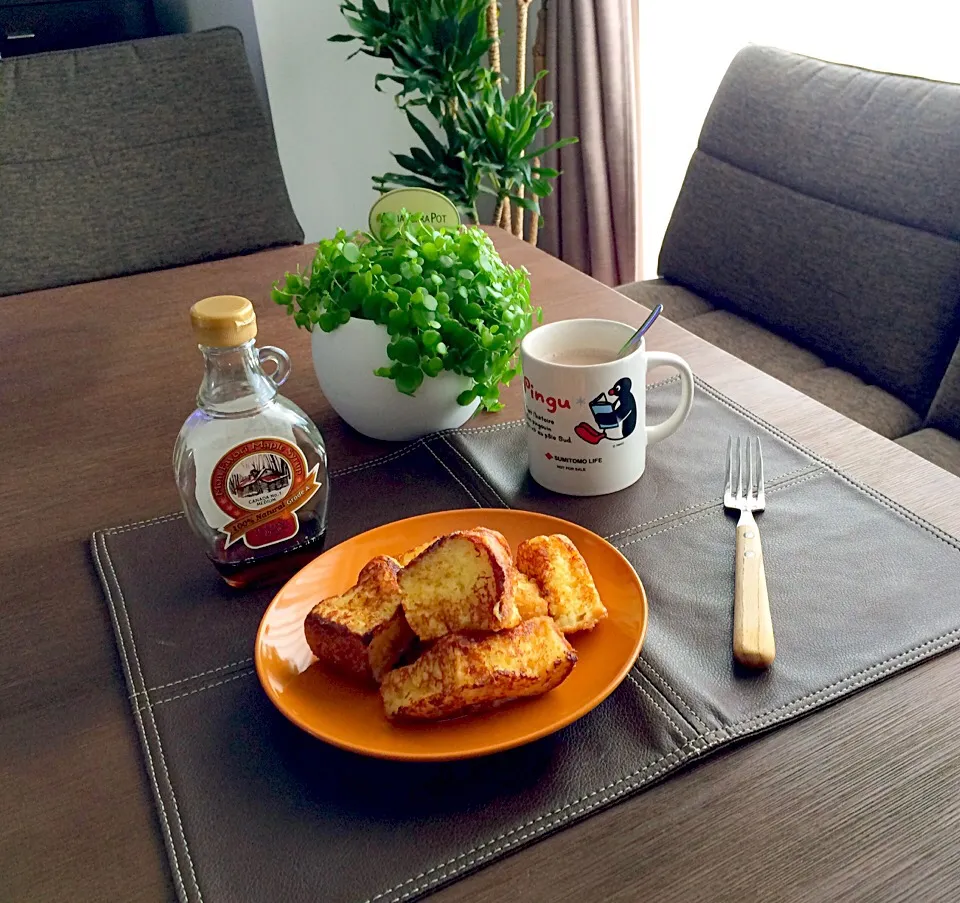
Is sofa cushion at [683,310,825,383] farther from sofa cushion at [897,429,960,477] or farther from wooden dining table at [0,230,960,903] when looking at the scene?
wooden dining table at [0,230,960,903]

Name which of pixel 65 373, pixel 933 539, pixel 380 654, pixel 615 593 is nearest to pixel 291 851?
pixel 380 654

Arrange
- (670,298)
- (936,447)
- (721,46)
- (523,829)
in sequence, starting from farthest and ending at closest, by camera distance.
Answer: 1. (721,46)
2. (670,298)
3. (936,447)
4. (523,829)

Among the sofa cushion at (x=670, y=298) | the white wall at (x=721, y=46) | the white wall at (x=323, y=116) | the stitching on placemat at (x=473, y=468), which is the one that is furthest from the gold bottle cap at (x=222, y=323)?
the white wall at (x=323, y=116)

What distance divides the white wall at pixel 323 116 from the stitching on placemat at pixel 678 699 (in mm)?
2319

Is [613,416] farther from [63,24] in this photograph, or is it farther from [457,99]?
[63,24]

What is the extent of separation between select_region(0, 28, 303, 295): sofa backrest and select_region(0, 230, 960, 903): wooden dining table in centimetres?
89

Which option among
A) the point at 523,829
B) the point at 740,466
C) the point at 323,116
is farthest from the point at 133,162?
the point at 523,829

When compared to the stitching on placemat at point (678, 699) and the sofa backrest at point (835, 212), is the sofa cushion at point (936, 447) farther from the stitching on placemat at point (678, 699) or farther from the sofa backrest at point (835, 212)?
the stitching on placemat at point (678, 699)

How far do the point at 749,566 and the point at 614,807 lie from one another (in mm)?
234

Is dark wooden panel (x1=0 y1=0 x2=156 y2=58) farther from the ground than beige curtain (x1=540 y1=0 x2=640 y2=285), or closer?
farther from the ground

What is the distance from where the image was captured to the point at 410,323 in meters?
0.83

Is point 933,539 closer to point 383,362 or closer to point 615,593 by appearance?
point 615,593

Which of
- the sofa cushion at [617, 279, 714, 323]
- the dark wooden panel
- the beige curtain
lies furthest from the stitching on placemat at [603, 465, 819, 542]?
the dark wooden panel

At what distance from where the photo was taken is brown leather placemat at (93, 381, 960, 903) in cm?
50
